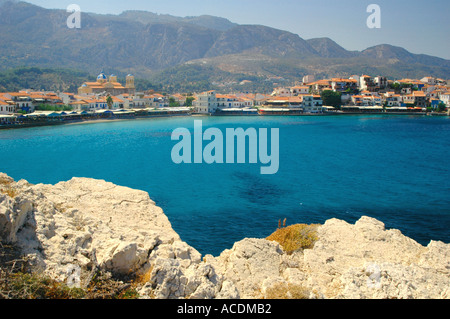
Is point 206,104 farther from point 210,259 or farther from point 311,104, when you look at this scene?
point 210,259

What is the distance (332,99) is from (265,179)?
269 ft

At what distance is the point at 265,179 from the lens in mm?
28594

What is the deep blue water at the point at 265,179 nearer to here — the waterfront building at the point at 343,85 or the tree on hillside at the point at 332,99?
the tree on hillside at the point at 332,99

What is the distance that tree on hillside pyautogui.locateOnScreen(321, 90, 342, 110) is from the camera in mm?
104750

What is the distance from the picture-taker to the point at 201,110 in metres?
99.0

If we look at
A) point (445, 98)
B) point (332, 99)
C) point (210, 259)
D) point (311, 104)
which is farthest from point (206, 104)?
point (210, 259)

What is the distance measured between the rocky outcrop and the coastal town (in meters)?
67.0

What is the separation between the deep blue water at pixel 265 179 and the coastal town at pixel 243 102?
1100 inches

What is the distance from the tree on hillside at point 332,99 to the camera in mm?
104750

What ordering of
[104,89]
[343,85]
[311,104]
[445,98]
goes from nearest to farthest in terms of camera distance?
1. [311,104]
2. [445,98]
3. [343,85]
4. [104,89]

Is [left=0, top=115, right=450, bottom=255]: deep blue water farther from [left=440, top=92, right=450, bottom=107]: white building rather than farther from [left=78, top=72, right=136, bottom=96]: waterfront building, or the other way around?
[left=78, top=72, right=136, bottom=96]: waterfront building
